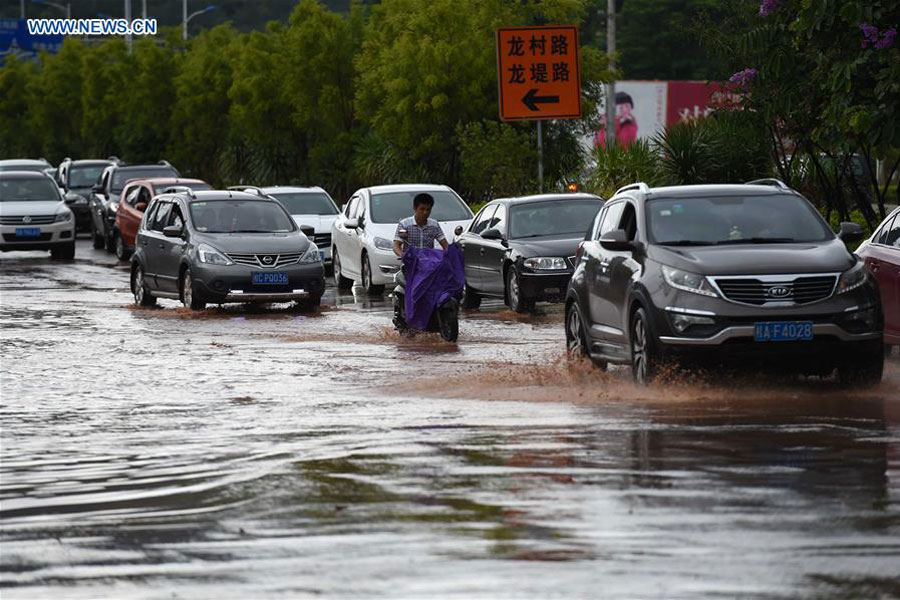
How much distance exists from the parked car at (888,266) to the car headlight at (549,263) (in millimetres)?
6896

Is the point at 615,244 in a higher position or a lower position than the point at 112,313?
higher

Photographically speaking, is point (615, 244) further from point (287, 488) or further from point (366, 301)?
point (366, 301)

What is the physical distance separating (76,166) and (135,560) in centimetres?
4509

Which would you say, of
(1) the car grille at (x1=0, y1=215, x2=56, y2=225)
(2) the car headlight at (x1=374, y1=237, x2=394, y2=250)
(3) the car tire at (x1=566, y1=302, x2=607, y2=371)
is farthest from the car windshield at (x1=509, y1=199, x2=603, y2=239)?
(1) the car grille at (x1=0, y1=215, x2=56, y2=225)

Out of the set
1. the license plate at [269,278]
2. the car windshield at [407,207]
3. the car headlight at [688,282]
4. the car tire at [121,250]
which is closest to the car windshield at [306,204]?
the car windshield at [407,207]

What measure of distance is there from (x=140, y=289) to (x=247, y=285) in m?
2.78

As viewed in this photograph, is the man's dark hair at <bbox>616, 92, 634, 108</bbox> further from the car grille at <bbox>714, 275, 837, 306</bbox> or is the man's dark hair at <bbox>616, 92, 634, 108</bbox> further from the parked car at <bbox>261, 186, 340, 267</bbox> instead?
the car grille at <bbox>714, 275, 837, 306</bbox>

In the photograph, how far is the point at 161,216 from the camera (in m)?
26.8

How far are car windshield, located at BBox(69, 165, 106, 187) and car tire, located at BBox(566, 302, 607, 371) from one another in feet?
119

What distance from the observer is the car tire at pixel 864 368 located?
13688mm

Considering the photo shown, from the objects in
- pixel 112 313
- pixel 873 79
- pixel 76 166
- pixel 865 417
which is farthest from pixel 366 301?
pixel 76 166

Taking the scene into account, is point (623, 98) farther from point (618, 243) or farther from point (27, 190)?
point (618, 243)

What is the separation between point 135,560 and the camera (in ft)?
25.3

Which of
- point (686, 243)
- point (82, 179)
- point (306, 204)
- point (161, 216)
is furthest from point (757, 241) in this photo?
point (82, 179)
